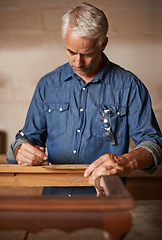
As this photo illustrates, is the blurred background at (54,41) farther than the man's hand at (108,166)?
Yes

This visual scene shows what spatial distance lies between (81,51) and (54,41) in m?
1.66

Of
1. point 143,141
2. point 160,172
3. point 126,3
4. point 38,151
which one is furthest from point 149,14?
point 38,151

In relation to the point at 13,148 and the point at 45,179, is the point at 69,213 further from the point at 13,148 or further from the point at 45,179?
the point at 13,148

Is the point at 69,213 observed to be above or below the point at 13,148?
above

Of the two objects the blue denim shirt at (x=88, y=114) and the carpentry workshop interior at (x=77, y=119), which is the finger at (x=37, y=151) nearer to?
the carpentry workshop interior at (x=77, y=119)

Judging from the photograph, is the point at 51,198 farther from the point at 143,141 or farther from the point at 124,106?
the point at 124,106

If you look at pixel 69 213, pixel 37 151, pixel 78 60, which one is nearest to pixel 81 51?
pixel 78 60

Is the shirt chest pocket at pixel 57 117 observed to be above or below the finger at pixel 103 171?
below

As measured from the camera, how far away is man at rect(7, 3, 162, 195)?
1.65 meters

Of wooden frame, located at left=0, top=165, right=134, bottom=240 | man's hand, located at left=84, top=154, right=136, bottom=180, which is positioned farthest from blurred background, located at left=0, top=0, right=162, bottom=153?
wooden frame, located at left=0, top=165, right=134, bottom=240

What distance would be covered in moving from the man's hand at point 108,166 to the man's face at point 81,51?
575mm

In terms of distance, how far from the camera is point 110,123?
5.95 feet

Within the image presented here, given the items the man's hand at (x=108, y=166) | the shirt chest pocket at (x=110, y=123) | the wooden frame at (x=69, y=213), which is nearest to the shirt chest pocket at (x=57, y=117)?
the shirt chest pocket at (x=110, y=123)

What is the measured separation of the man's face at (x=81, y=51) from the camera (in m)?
1.62
